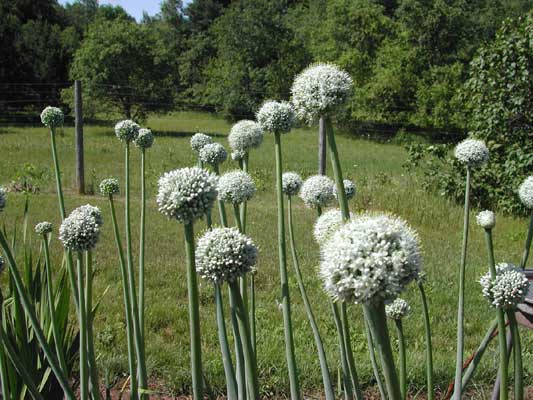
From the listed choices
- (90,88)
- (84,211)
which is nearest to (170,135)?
(90,88)

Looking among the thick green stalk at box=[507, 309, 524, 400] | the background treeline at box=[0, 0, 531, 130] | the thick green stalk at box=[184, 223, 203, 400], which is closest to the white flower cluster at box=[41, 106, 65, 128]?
the thick green stalk at box=[184, 223, 203, 400]

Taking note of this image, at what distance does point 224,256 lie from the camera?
143 cm

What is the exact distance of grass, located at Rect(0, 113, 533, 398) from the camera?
339 centimetres

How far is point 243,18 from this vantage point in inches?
998

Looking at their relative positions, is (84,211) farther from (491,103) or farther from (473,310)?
(491,103)

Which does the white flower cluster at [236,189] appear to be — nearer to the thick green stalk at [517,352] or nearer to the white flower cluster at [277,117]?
the white flower cluster at [277,117]

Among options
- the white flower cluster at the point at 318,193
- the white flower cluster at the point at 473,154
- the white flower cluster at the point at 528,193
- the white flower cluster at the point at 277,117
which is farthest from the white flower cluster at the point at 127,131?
the white flower cluster at the point at 528,193

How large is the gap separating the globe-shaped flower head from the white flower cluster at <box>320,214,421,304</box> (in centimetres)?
55

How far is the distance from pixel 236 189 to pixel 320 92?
447mm

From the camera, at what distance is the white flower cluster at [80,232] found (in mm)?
1726

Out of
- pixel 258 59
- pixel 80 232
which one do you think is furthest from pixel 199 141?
pixel 258 59

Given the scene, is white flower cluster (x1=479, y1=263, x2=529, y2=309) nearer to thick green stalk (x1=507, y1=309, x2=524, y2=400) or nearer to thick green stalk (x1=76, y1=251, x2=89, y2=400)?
thick green stalk (x1=507, y1=309, x2=524, y2=400)

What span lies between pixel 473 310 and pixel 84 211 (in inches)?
147

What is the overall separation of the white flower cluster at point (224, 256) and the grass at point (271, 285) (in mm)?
1325
